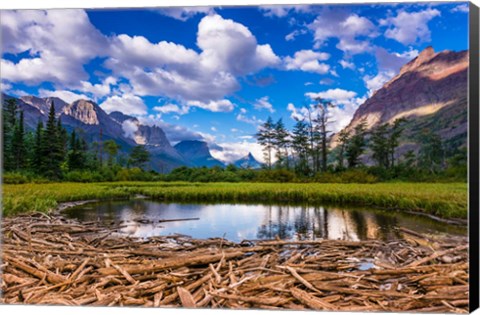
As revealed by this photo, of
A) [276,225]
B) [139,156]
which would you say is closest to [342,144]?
[276,225]

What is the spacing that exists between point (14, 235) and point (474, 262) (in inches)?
161

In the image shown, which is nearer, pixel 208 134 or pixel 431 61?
pixel 431 61

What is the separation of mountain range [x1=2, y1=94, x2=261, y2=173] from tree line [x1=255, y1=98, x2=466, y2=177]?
0.30 m

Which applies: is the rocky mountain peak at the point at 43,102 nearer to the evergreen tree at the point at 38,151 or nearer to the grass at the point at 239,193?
the evergreen tree at the point at 38,151

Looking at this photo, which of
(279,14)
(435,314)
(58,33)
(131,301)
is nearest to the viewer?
(435,314)

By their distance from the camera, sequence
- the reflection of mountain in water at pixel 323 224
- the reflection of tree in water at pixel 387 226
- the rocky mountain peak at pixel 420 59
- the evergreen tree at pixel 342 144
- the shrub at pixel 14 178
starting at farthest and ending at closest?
the shrub at pixel 14 178 → the evergreen tree at pixel 342 144 → the reflection of mountain in water at pixel 323 224 → the reflection of tree in water at pixel 387 226 → the rocky mountain peak at pixel 420 59

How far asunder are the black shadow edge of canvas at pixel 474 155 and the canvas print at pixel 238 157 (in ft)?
0.22

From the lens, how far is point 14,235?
4.38 meters

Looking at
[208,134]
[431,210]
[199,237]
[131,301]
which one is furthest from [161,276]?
[431,210]

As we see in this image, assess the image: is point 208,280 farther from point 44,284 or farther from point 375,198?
point 375,198

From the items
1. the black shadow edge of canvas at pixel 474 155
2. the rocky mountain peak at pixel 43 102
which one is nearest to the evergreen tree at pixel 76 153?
the rocky mountain peak at pixel 43 102

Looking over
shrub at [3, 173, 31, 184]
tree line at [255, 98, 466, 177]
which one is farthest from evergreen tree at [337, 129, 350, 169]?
shrub at [3, 173, 31, 184]

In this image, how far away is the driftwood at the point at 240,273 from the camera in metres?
3.62

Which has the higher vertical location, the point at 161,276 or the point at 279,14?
the point at 279,14
